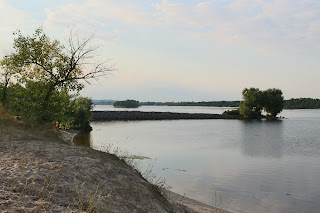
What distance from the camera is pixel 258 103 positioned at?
6078 inches

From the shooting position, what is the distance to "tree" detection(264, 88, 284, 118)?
508 feet

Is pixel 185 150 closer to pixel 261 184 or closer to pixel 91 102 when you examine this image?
pixel 261 184

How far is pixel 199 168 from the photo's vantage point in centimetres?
3347

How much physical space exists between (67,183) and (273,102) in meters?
155

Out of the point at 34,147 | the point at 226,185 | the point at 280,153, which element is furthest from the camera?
the point at 280,153

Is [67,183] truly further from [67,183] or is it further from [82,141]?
[82,141]

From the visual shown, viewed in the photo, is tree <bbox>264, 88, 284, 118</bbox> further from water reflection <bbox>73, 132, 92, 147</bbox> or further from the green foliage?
water reflection <bbox>73, 132, 92, 147</bbox>

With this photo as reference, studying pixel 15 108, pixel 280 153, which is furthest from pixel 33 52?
pixel 280 153

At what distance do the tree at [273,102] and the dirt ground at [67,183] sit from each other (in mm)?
147251

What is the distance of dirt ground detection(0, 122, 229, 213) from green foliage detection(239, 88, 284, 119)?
143m

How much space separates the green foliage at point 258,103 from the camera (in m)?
154

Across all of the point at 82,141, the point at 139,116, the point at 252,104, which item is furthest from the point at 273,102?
the point at 82,141

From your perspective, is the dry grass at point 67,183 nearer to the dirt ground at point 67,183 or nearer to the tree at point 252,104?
the dirt ground at point 67,183

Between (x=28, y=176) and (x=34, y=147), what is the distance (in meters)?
6.18
